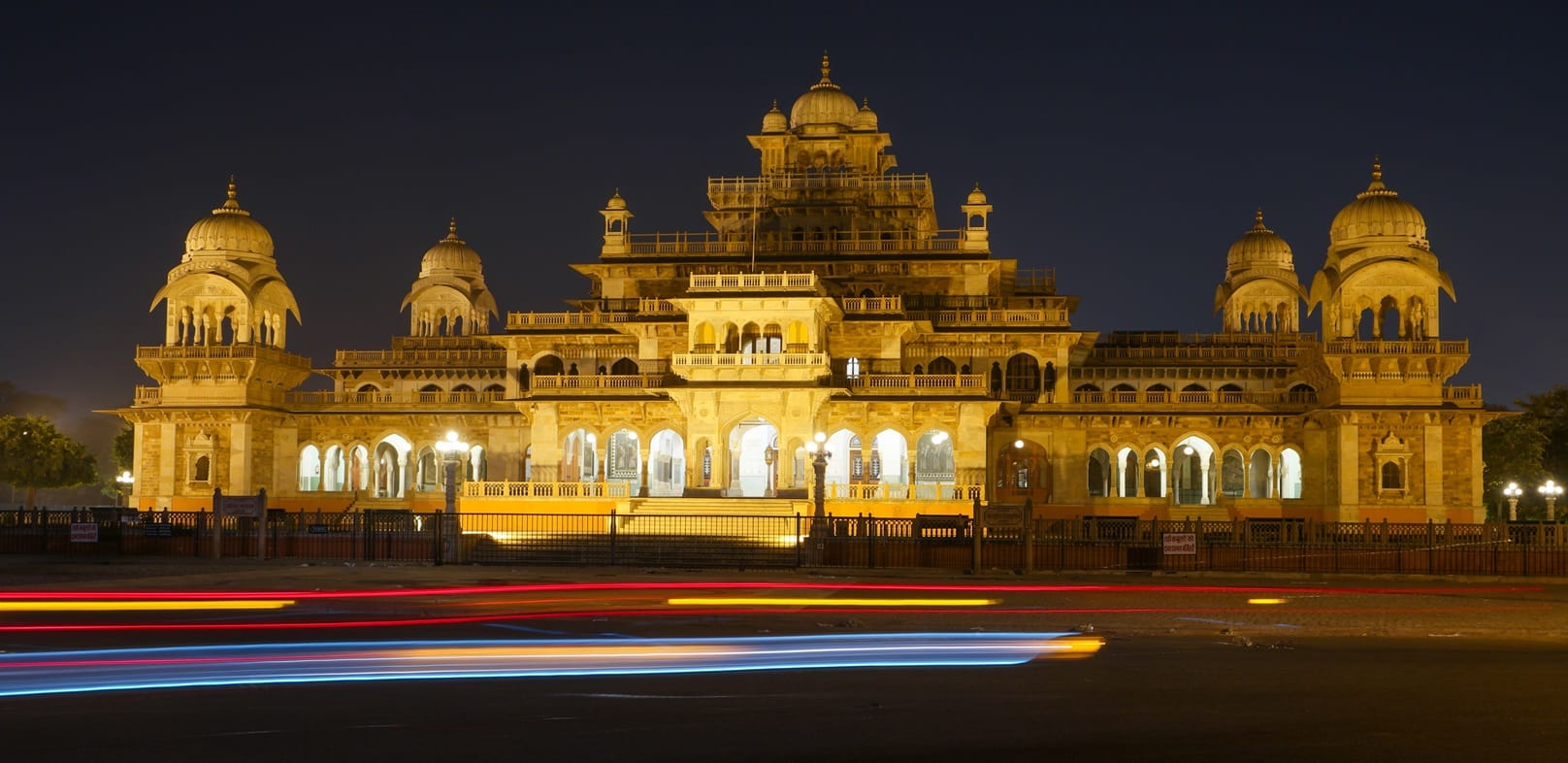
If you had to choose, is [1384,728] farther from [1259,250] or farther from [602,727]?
[1259,250]

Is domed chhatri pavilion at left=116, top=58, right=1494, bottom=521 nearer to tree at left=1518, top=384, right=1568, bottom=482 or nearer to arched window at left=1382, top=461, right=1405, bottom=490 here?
arched window at left=1382, top=461, right=1405, bottom=490

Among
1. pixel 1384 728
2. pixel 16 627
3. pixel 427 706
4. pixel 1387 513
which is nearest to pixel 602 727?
pixel 427 706

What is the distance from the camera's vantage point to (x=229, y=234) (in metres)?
60.8

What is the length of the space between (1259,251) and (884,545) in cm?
4884

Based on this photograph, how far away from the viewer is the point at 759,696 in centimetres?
1366

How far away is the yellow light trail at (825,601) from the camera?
23.4 meters

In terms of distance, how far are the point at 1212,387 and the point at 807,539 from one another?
3460 centimetres

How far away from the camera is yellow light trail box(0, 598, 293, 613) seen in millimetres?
21750

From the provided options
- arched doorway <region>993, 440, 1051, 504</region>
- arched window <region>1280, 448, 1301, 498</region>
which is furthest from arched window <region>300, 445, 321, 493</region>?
arched window <region>1280, 448, 1301, 498</region>

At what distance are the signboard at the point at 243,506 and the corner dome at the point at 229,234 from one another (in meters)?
28.4

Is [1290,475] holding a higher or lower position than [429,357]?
lower

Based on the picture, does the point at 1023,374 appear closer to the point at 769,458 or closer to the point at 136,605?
the point at 769,458

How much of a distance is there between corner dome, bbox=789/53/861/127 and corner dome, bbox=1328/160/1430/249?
71.4 feet

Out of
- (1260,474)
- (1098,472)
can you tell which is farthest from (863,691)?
(1260,474)
